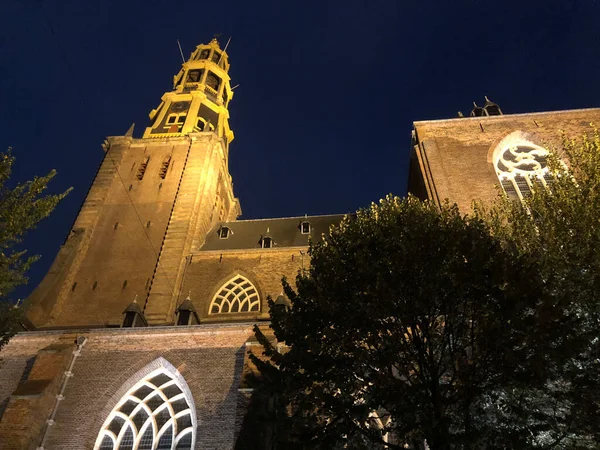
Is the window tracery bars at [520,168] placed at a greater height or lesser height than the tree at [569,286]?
greater

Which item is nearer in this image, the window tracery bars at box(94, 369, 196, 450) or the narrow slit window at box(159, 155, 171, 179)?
the window tracery bars at box(94, 369, 196, 450)

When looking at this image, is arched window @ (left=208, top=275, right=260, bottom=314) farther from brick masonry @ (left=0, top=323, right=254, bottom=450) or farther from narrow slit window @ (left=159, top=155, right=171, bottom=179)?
narrow slit window @ (left=159, top=155, right=171, bottom=179)

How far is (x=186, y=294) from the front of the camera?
65.8ft

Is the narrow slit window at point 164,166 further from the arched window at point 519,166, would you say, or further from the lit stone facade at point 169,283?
the arched window at point 519,166

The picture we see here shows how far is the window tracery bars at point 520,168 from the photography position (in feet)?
62.3

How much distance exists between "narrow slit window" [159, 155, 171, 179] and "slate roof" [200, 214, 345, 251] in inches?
154

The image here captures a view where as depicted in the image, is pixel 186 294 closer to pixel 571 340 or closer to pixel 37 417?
pixel 37 417

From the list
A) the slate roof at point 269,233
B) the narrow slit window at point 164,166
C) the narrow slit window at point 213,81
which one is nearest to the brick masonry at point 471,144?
the slate roof at point 269,233

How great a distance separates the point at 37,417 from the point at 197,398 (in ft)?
13.4

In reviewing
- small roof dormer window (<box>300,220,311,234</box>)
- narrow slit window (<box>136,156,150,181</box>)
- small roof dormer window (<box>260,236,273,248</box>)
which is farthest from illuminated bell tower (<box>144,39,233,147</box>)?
small roof dormer window (<box>260,236,273,248</box>)

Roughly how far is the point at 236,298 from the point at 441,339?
43.1 feet

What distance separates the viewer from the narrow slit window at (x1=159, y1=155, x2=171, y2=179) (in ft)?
81.9

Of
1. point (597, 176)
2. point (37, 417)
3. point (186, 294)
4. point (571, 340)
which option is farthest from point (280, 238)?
point (571, 340)

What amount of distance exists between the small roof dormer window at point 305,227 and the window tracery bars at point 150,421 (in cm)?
1184
